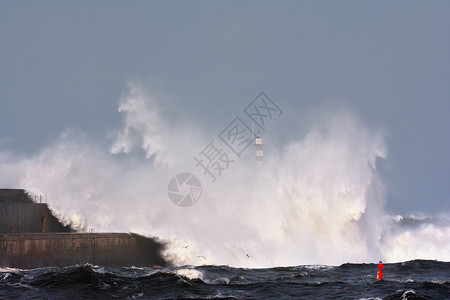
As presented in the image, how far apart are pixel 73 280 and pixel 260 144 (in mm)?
147407

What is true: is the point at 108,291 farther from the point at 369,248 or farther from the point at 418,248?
the point at 418,248

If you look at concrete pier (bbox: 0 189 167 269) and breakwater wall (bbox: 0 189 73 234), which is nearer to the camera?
concrete pier (bbox: 0 189 167 269)

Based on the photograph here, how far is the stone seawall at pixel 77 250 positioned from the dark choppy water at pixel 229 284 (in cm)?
646

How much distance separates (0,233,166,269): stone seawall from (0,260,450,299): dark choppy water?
646 centimetres

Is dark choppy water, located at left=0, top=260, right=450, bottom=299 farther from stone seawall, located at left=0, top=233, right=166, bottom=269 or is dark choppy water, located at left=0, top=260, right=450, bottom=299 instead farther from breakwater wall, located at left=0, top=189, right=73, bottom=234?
breakwater wall, located at left=0, top=189, right=73, bottom=234

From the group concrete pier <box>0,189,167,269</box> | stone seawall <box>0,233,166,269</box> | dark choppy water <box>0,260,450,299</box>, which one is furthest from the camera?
concrete pier <box>0,189,167,269</box>

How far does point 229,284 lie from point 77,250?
15266 millimetres

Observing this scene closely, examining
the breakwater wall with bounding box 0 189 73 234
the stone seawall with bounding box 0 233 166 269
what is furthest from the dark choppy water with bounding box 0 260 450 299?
the breakwater wall with bounding box 0 189 73 234

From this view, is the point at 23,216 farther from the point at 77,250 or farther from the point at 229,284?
the point at 229,284

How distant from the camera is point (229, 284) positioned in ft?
78.9

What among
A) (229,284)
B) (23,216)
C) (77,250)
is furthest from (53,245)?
(229,284)

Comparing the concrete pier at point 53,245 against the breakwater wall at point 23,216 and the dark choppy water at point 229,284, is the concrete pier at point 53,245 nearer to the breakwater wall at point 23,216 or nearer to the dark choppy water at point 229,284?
the breakwater wall at point 23,216

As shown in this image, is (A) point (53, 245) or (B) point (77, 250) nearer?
(A) point (53, 245)

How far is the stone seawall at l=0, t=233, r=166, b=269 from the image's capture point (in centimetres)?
3350
